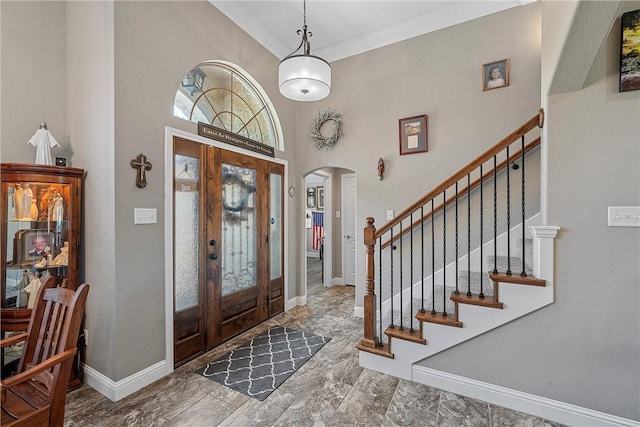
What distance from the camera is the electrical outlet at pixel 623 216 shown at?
1.62 metres

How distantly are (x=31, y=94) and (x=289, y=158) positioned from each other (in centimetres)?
256

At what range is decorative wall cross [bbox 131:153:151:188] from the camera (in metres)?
2.14

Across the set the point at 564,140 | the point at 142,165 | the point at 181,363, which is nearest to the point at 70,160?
the point at 142,165

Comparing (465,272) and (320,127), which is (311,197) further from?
(465,272)

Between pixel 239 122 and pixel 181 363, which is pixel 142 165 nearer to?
pixel 239 122

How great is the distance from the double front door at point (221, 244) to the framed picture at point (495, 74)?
8.47 ft

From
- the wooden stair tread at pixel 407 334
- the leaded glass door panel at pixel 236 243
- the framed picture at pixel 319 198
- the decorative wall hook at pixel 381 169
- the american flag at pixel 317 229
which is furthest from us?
the american flag at pixel 317 229

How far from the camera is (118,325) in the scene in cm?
205

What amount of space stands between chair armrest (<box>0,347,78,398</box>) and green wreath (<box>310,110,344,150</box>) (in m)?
3.25

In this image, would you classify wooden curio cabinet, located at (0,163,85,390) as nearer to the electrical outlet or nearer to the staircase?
the staircase

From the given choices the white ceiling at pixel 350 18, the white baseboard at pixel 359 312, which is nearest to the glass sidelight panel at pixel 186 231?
the white ceiling at pixel 350 18

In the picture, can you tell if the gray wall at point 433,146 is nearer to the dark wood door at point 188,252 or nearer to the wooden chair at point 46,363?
the dark wood door at point 188,252

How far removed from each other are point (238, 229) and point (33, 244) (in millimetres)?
1632

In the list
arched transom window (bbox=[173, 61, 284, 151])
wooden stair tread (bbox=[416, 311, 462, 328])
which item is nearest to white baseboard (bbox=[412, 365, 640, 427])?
wooden stair tread (bbox=[416, 311, 462, 328])
